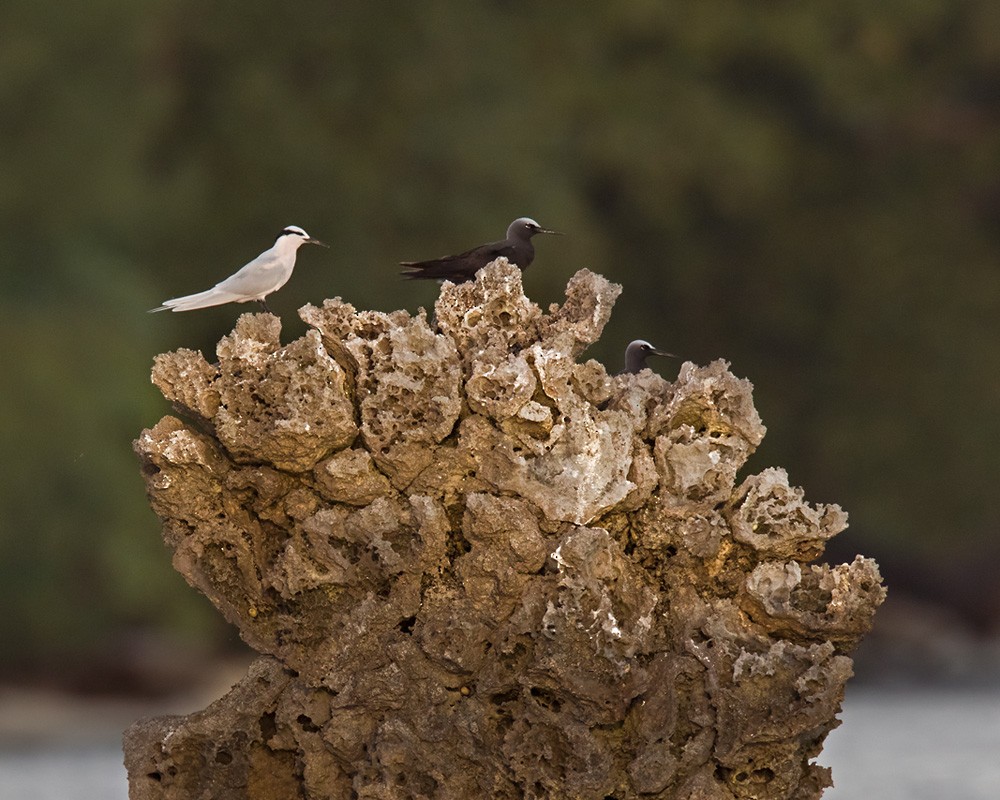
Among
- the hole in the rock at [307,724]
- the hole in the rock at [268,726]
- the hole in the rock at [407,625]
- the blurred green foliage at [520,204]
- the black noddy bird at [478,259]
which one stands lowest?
the hole in the rock at [268,726]

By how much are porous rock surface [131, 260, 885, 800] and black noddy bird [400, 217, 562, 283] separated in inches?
11.6

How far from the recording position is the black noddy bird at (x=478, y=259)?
221 inches

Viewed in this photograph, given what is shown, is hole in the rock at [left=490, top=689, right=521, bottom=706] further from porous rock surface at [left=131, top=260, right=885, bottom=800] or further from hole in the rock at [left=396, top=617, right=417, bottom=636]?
hole in the rock at [left=396, top=617, right=417, bottom=636]

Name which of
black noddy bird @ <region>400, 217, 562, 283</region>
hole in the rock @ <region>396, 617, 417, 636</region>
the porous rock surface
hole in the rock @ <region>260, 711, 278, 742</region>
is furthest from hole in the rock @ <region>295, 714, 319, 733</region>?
black noddy bird @ <region>400, 217, 562, 283</region>

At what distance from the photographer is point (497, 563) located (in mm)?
5188

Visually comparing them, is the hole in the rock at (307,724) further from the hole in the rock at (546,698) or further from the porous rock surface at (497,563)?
the hole in the rock at (546,698)

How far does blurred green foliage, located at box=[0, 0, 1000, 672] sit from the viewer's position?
12531 mm

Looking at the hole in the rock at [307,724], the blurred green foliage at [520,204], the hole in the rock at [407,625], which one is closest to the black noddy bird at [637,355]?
the hole in the rock at [407,625]

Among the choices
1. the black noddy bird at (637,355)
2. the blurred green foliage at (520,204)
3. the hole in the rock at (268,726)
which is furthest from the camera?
the blurred green foliage at (520,204)

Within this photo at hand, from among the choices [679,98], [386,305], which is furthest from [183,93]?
[679,98]

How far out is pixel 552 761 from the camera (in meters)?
5.13

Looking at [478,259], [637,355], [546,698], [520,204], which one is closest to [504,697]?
[546,698]

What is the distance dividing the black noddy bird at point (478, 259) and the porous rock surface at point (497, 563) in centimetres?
29

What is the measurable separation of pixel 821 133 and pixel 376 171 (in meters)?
4.26
